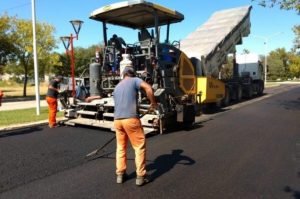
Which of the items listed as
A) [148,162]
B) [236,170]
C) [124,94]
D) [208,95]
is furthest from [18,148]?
[208,95]

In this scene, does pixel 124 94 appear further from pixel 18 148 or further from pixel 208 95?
pixel 208 95

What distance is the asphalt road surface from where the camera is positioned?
207 inches

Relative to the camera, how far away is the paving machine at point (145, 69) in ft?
33.5

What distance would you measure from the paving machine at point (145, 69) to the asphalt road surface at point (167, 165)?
0.48m

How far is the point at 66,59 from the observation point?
2131 inches

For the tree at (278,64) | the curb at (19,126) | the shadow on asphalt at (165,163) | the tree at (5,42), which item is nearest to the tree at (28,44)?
the tree at (5,42)

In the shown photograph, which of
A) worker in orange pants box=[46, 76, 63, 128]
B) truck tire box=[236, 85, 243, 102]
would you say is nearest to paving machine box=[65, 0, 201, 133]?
worker in orange pants box=[46, 76, 63, 128]

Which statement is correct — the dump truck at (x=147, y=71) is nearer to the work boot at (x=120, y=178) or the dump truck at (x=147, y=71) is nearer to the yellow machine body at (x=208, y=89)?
the yellow machine body at (x=208, y=89)

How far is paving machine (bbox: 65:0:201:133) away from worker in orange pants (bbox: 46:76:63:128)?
43cm

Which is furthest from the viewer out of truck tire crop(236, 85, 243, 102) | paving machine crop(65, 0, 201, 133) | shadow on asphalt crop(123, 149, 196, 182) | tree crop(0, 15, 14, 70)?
tree crop(0, 15, 14, 70)

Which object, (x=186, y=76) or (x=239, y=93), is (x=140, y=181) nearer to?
(x=186, y=76)

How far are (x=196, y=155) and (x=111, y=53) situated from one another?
17.3 feet

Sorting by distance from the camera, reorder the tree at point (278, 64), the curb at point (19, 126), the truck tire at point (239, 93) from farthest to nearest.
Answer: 1. the tree at point (278, 64)
2. the truck tire at point (239, 93)
3. the curb at point (19, 126)

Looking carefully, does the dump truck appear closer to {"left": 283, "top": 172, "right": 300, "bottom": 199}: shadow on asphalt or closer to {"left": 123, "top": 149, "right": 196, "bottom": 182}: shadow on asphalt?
{"left": 123, "top": 149, "right": 196, "bottom": 182}: shadow on asphalt
